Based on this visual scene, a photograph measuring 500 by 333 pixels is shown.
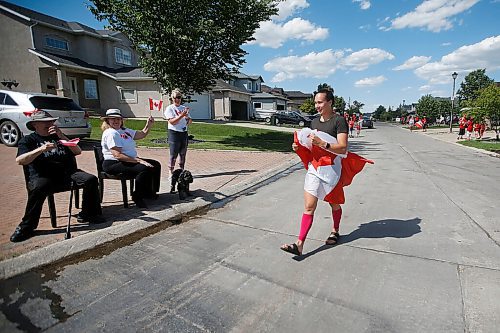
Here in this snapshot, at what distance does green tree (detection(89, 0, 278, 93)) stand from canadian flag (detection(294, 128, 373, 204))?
9815 millimetres

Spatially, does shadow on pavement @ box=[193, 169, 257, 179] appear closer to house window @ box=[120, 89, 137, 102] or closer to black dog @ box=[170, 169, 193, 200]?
→ black dog @ box=[170, 169, 193, 200]

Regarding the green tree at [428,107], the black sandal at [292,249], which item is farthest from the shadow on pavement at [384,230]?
the green tree at [428,107]

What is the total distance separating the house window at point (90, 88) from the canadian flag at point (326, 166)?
91.6ft

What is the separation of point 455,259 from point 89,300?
3.74 meters

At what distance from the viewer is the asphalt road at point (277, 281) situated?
234cm

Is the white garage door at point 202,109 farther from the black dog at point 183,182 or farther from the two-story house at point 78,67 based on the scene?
the black dog at point 183,182

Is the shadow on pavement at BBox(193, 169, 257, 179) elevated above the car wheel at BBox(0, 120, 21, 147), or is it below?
below

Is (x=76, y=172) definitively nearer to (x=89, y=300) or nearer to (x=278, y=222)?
(x=89, y=300)

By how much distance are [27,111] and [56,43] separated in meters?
20.6

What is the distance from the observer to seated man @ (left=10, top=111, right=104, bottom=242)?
366 centimetres

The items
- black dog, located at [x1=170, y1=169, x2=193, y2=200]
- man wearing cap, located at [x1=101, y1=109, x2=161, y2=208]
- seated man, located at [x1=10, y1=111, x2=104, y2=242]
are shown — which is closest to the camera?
seated man, located at [x1=10, y1=111, x2=104, y2=242]

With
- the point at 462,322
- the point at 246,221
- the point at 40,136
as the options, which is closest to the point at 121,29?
the point at 40,136

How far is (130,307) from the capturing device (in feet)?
8.20

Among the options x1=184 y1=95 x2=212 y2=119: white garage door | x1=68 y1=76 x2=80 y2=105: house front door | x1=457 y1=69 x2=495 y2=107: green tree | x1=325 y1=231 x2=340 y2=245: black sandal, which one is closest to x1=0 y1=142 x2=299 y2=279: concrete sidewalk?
x1=325 y1=231 x2=340 y2=245: black sandal
